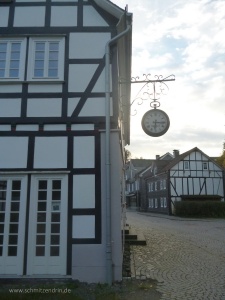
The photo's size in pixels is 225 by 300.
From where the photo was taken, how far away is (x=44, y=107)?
8.38m

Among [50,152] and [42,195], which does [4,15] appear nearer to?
[50,152]

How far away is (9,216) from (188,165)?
31.6m

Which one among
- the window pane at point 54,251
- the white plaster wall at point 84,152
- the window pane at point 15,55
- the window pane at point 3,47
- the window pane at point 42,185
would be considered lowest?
the window pane at point 54,251

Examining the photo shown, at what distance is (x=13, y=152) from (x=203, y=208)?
96.7 ft

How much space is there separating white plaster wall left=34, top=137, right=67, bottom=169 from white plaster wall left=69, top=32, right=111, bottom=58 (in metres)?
2.27

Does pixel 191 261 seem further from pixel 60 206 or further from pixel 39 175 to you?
pixel 39 175

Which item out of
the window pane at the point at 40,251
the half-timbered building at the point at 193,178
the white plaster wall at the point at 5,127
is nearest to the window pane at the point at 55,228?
the window pane at the point at 40,251

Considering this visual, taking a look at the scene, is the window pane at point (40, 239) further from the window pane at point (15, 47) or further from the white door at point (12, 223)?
the window pane at point (15, 47)

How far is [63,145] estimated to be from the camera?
8188 mm

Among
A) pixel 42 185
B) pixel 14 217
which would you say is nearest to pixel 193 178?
pixel 42 185

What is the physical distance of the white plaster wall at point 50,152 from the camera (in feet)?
26.5

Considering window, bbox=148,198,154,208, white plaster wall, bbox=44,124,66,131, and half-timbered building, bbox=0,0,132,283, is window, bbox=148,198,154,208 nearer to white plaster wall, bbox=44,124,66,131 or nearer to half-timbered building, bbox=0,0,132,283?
half-timbered building, bbox=0,0,132,283

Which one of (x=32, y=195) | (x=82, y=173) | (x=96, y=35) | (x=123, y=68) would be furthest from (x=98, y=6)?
(x=32, y=195)

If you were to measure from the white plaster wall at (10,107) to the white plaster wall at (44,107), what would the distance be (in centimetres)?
27
